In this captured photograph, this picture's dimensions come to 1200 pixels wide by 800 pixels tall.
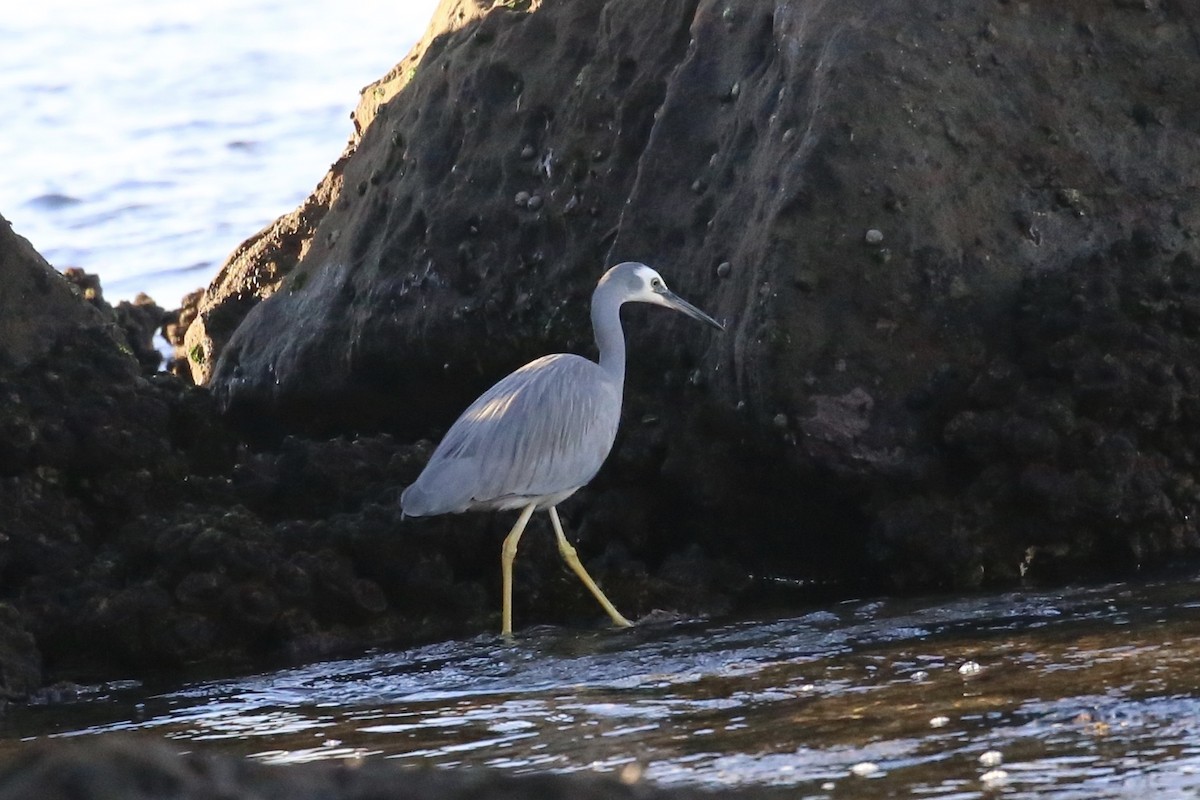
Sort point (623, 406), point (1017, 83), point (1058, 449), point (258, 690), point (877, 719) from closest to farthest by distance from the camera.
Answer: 1. point (877, 719)
2. point (258, 690)
3. point (1058, 449)
4. point (1017, 83)
5. point (623, 406)

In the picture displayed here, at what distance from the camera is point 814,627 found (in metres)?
7.28

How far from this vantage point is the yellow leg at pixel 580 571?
7947 millimetres

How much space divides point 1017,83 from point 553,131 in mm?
2246

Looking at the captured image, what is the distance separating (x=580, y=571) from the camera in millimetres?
8164

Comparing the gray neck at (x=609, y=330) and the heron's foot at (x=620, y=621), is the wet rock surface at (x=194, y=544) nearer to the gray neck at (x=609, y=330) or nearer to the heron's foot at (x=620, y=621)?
the heron's foot at (x=620, y=621)

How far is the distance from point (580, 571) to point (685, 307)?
1162 mm

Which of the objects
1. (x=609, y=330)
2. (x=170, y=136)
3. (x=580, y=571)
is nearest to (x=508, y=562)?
(x=580, y=571)

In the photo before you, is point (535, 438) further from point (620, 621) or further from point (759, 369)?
point (759, 369)

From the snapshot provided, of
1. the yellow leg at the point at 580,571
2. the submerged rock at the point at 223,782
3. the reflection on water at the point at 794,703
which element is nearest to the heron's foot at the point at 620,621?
the yellow leg at the point at 580,571

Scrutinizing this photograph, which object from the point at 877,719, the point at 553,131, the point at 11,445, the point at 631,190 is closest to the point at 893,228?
the point at 631,190

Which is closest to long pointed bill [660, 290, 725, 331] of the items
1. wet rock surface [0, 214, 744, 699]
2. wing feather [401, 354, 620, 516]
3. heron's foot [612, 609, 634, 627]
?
wing feather [401, 354, 620, 516]

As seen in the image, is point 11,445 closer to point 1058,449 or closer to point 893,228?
point 893,228

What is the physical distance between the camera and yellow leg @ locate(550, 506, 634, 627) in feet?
26.1

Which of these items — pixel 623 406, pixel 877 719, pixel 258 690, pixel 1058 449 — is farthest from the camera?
pixel 623 406
